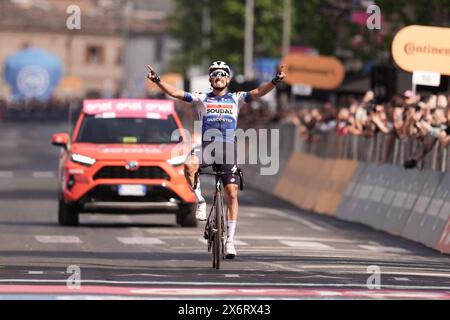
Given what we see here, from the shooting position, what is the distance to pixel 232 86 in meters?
53.4

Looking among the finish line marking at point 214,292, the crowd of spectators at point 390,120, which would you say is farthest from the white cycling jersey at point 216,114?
the crowd of spectators at point 390,120

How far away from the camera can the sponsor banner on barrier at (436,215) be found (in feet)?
75.0

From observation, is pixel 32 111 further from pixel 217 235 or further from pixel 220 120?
pixel 217 235

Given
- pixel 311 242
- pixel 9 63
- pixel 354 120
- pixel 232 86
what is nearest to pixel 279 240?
pixel 311 242

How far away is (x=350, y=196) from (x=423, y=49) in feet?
17.0

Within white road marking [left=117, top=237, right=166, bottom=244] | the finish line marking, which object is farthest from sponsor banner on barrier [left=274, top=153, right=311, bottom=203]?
the finish line marking

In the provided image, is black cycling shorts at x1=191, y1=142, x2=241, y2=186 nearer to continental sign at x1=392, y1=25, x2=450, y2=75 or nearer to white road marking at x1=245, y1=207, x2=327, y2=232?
continental sign at x1=392, y1=25, x2=450, y2=75

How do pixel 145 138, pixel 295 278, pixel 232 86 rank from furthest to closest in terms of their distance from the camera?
pixel 232 86 → pixel 145 138 → pixel 295 278

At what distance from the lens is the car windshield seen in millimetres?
26000

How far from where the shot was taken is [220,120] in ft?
59.8

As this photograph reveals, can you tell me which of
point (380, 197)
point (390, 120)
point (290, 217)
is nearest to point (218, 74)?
point (380, 197)

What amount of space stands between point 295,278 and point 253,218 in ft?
42.2

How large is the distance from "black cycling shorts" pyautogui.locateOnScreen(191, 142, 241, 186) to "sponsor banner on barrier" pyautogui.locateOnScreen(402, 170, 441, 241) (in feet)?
20.8
